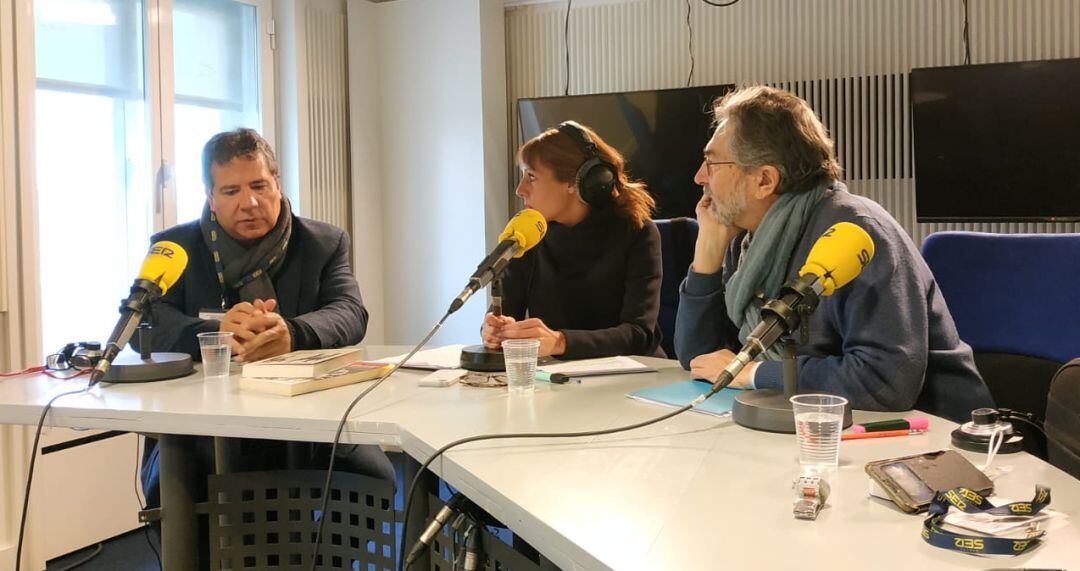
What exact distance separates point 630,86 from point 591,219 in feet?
6.63

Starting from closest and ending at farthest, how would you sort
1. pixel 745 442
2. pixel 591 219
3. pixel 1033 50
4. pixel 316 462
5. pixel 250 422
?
pixel 745 442
pixel 250 422
pixel 316 462
pixel 591 219
pixel 1033 50

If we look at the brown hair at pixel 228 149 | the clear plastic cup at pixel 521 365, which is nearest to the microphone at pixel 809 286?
the clear plastic cup at pixel 521 365

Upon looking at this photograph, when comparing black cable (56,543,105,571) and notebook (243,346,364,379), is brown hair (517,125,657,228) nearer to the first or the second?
notebook (243,346,364,379)

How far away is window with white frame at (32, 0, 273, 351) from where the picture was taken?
306 centimetres

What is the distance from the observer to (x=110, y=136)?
3.27 m

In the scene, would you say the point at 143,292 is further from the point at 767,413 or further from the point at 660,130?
the point at 660,130

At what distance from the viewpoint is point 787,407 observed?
1.29 meters

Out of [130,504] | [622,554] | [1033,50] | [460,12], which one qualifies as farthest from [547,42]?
[622,554]

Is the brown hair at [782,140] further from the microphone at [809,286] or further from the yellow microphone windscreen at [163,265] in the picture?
the yellow microphone windscreen at [163,265]

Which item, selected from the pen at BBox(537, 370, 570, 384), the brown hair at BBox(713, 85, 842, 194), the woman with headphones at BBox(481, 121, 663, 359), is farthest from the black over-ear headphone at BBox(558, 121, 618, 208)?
the pen at BBox(537, 370, 570, 384)

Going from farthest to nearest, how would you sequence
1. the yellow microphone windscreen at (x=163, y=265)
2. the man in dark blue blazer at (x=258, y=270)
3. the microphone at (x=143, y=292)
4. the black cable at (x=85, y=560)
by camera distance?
the black cable at (x=85, y=560) < the man in dark blue blazer at (x=258, y=270) < the yellow microphone windscreen at (x=163, y=265) < the microphone at (x=143, y=292)

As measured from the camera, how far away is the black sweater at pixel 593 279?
2.29 m

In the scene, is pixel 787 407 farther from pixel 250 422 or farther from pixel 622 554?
pixel 250 422

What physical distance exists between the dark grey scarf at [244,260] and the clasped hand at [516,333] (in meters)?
0.69
